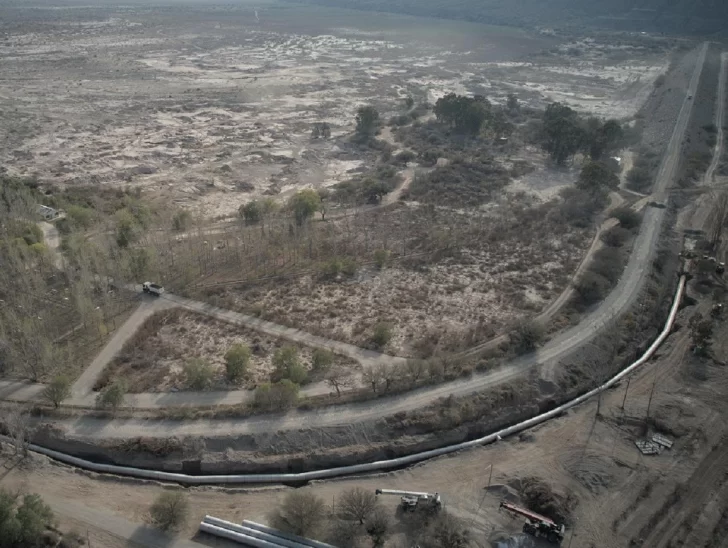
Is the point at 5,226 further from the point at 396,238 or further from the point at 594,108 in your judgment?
the point at 594,108

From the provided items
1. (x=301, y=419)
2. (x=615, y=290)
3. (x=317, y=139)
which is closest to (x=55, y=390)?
(x=301, y=419)

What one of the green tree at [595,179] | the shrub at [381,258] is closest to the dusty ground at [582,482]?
the shrub at [381,258]

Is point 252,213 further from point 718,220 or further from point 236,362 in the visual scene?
point 718,220

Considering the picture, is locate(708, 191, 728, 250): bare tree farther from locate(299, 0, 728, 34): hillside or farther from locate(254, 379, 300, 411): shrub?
locate(299, 0, 728, 34): hillside

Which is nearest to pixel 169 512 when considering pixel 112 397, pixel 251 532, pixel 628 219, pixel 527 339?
pixel 251 532

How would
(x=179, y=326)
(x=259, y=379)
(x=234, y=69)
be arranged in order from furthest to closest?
(x=234, y=69)
(x=179, y=326)
(x=259, y=379)

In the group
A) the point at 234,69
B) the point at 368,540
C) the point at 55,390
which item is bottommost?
the point at 368,540

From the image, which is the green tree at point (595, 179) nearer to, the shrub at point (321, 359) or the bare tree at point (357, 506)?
the shrub at point (321, 359)
